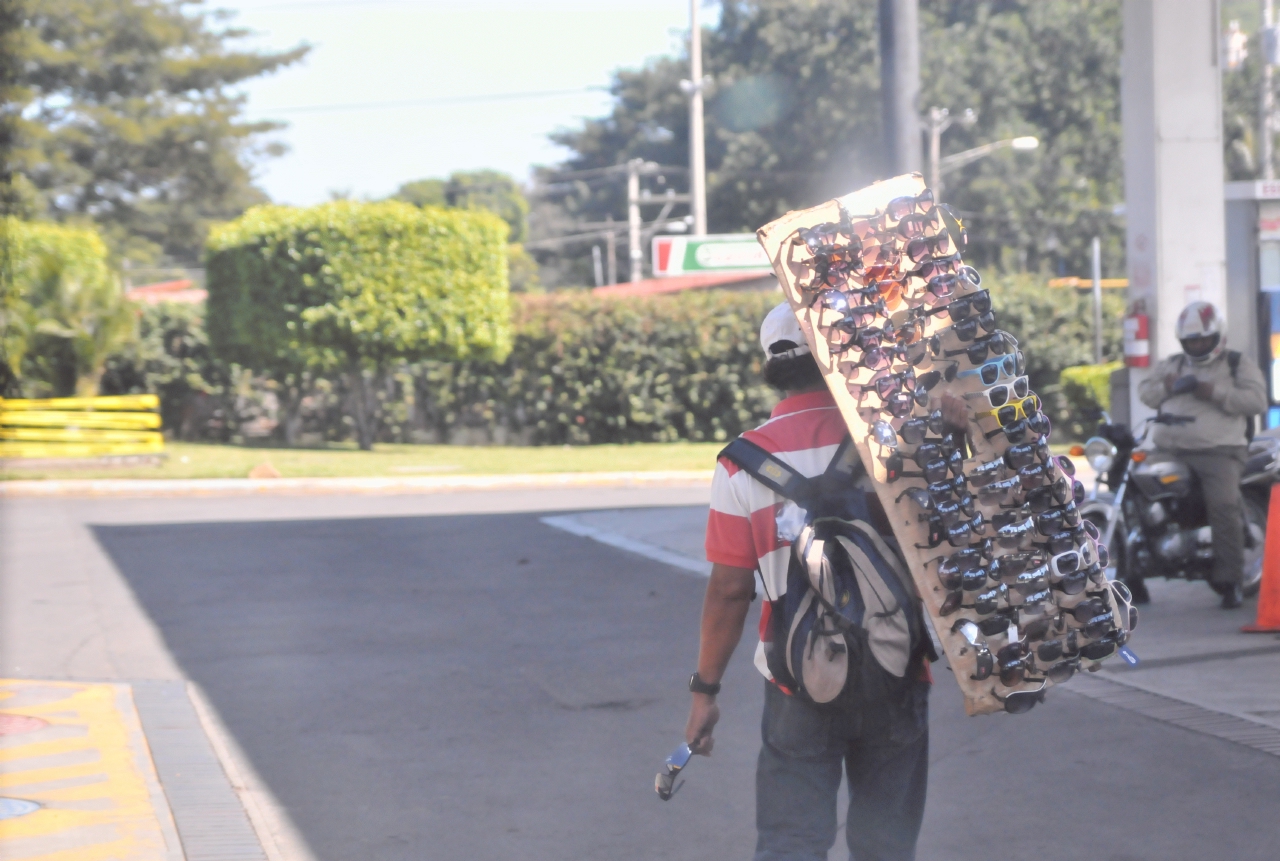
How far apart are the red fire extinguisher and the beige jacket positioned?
200 cm

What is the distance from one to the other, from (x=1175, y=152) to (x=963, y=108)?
42347 mm

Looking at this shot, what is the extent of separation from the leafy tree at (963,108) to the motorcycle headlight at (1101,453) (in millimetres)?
42352

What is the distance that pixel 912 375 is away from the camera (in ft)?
10.5

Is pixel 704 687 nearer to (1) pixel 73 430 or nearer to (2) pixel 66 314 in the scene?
(1) pixel 73 430

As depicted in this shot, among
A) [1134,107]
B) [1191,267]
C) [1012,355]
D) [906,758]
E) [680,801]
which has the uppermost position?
[1134,107]

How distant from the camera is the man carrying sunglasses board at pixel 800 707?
3.21m

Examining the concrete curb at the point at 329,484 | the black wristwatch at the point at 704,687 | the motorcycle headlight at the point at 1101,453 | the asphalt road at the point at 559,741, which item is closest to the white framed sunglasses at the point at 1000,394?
the black wristwatch at the point at 704,687

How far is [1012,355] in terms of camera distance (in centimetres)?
329

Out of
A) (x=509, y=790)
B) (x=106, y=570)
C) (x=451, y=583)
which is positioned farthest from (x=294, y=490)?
(x=509, y=790)

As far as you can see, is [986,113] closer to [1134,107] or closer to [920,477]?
[1134,107]

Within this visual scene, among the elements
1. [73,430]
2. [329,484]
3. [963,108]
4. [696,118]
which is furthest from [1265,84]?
[73,430]

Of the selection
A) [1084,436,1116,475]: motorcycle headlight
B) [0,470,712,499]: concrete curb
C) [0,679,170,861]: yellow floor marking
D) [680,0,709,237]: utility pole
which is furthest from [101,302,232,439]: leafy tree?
[1084,436,1116,475]: motorcycle headlight

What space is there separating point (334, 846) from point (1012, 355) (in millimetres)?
2946

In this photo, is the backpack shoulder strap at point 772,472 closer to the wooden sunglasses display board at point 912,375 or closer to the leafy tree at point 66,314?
the wooden sunglasses display board at point 912,375
